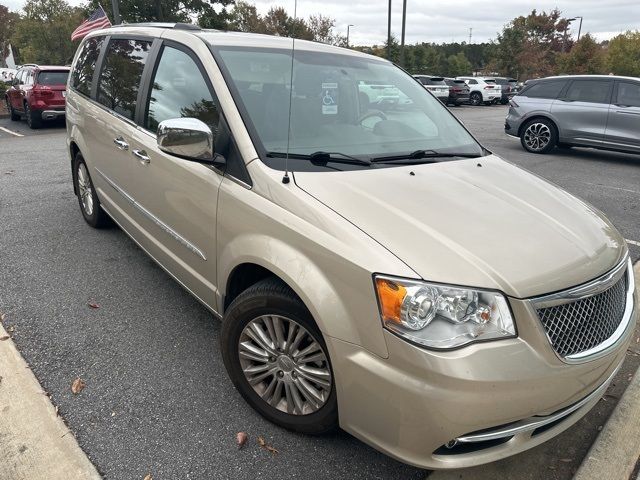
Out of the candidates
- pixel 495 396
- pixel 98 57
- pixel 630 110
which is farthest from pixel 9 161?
pixel 630 110

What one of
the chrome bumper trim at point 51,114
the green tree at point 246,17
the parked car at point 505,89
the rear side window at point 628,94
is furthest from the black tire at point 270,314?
the green tree at point 246,17

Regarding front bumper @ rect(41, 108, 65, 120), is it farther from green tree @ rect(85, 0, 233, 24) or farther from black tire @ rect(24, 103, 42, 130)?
green tree @ rect(85, 0, 233, 24)

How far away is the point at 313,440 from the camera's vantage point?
7.61 ft

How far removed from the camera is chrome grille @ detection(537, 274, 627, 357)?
1839 mm

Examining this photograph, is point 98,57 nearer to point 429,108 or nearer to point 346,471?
point 429,108

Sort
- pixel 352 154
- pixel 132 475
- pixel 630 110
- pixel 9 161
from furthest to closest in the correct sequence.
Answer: pixel 630 110, pixel 9 161, pixel 352 154, pixel 132 475

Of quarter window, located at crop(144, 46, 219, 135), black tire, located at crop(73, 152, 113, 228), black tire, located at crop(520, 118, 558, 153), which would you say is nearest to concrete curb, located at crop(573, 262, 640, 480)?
quarter window, located at crop(144, 46, 219, 135)

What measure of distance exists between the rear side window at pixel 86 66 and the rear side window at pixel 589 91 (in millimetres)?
9118

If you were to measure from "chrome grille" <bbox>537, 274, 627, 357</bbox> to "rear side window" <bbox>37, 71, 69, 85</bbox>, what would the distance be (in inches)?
552

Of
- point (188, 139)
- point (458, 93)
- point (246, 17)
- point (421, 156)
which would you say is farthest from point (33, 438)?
point (246, 17)

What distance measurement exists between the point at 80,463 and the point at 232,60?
2125mm

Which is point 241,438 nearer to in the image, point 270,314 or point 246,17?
point 270,314

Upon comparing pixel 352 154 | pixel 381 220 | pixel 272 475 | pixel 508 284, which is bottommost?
pixel 272 475

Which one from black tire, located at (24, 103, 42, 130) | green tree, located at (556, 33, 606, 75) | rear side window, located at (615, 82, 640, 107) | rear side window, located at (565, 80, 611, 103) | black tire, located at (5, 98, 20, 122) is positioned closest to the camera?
rear side window, located at (615, 82, 640, 107)
